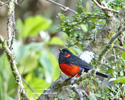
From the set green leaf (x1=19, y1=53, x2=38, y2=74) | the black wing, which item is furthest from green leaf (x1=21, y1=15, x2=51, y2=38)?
the black wing

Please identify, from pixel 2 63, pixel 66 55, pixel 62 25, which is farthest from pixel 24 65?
pixel 62 25

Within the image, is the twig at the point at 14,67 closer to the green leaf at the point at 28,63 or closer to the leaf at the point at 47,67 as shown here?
the leaf at the point at 47,67

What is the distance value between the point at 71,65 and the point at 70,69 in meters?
0.10

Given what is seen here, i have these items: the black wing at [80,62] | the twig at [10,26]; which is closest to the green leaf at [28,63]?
the black wing at [80,62]

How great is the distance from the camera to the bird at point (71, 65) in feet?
9.32

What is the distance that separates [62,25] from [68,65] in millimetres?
603

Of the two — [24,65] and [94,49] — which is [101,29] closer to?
[94,49]

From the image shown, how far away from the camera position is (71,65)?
122 inches

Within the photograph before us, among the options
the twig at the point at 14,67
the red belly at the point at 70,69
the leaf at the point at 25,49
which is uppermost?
the twig at the point at 14,67

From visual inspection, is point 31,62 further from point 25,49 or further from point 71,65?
point 71,65

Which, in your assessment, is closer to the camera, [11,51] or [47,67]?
[11,51]

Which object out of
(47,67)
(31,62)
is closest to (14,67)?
(47,67)

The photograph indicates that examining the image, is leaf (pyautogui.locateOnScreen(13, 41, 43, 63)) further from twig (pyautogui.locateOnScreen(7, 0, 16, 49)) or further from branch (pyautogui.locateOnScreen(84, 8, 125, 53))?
twig (pyautogui.locateOnScreen(7, 0, 16, 49))

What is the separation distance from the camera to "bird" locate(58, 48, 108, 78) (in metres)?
2.84
